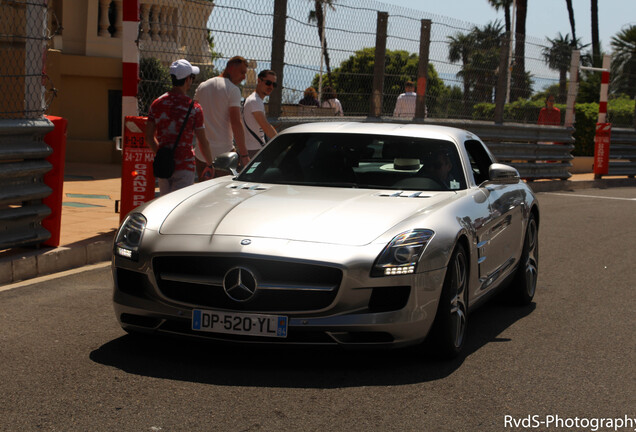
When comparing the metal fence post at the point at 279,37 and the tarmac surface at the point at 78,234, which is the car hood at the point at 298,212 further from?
the metal fence post at the point at 279,37

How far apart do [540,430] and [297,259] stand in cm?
143

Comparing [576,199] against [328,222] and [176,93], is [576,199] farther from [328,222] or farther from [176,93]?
[328,222]


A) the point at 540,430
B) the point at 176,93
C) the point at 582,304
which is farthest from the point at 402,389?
the point at 176,93

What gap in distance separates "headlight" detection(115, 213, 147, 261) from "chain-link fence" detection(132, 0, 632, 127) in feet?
15.9

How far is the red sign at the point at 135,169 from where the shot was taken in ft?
32.0

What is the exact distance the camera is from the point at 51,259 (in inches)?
326

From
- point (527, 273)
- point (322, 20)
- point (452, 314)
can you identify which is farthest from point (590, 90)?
point (452, 314)

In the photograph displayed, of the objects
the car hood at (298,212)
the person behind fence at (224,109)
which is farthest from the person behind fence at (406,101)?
the car hood at (298,212)

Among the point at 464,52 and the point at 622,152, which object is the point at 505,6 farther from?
the point at 464,52

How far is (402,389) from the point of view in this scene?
197 inches

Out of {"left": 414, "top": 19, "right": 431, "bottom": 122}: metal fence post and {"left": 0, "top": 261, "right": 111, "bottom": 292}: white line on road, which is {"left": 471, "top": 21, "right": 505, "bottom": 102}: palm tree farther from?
{"left": 0, "top": 261, "right": 111, "bottom": 292}: white line on road

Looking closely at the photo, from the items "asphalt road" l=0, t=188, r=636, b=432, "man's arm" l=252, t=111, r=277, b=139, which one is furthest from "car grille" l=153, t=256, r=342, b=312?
"man's arm" l=252, t=111, r=277, b=139

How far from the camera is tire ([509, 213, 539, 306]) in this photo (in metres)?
7.43

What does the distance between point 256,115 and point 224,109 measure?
102 cm
